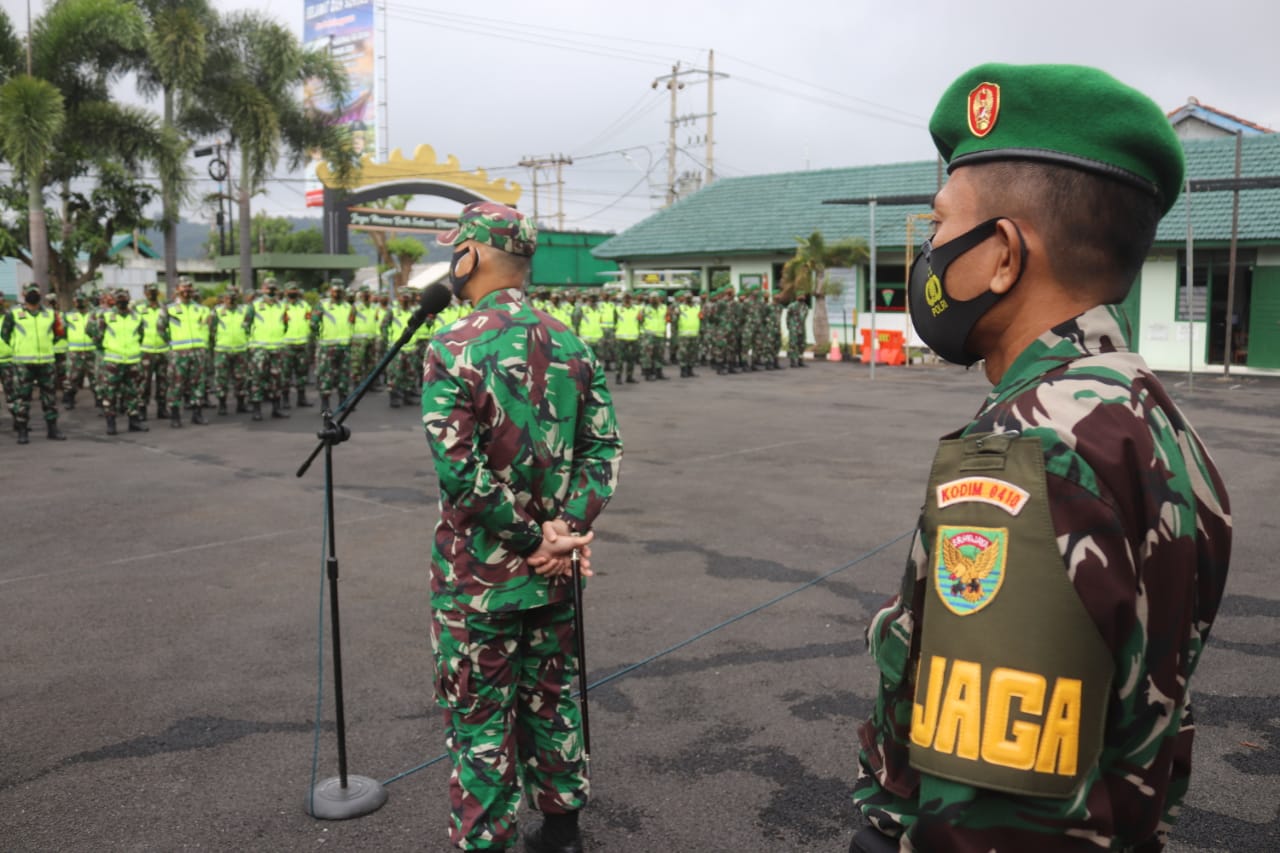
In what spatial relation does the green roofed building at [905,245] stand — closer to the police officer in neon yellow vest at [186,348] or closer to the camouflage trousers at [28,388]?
the police officer in neon yellow vest at [186,348]

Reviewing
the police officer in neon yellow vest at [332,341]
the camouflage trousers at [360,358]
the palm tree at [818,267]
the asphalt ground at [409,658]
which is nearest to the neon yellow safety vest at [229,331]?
the police officer in neon yellow vest at [332,341]

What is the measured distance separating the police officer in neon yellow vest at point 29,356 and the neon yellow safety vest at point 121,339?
0.70 meters

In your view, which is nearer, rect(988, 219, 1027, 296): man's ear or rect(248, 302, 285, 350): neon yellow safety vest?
rect(988, 219, 1027, 296): man's ear

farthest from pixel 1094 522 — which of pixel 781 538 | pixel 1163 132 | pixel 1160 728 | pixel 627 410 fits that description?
pixel 627 410

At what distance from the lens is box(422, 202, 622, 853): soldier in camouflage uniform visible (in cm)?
274

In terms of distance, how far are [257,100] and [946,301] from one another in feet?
79.7

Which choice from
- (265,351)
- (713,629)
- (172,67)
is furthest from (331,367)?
(713,629)

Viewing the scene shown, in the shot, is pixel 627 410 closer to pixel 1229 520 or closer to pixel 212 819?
pixel 212 819

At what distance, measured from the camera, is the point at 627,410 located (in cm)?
1546

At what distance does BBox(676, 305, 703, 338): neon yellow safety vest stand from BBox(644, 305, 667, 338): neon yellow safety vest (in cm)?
52

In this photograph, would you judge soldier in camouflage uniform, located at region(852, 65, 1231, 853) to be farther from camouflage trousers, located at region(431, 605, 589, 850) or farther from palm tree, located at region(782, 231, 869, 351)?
palm tree, located at region(782, 231, 869, 351)

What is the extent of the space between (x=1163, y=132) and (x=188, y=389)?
15.4m

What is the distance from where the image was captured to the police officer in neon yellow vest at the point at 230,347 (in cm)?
1516

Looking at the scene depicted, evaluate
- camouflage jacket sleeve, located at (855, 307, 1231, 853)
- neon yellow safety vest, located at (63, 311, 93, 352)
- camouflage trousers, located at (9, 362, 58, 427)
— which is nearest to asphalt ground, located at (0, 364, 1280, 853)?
camouflage jacket sleeve, located at (855, 307, 1231, 853)
